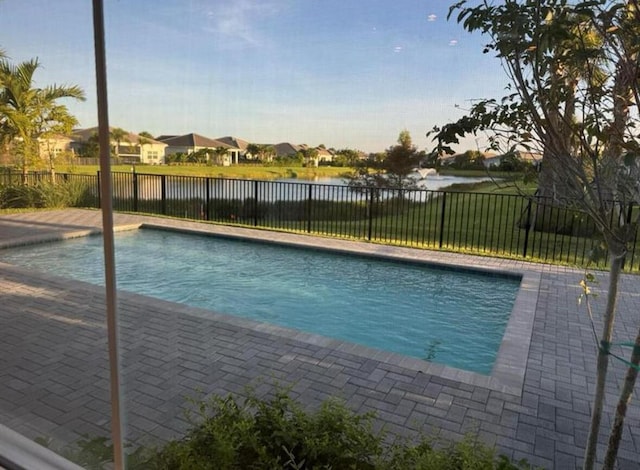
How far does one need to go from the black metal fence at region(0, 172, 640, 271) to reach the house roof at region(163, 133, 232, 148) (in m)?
1.88

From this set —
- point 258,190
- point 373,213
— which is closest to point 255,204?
point 258,190

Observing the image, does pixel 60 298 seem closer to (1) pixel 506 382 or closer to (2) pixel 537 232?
(1) pixel 506 382

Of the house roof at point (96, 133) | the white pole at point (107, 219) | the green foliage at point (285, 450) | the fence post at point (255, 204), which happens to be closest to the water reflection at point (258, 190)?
the fence post at point (255, 204)

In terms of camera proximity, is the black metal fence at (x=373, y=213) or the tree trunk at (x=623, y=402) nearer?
the tree trunk at (x=623, y=402)

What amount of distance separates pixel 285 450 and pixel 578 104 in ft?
4.23

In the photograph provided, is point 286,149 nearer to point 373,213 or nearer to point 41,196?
point 373,213

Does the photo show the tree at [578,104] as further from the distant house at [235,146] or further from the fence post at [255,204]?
the fence post at [255,204]

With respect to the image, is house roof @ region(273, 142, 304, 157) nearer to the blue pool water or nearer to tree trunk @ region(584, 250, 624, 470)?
the blue pool water

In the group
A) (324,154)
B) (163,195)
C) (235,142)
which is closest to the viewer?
(324,154)

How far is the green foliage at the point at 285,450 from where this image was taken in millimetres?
1429

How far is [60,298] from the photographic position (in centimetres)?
389

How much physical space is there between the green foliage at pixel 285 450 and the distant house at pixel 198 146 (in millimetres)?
1757

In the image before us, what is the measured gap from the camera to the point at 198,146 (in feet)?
14.3

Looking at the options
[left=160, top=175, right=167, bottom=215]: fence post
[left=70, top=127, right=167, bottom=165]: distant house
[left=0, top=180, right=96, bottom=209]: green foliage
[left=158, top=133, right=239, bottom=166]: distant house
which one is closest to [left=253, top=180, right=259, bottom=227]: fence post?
[left=160, top=175, right=167, bottom=215]: fence post
